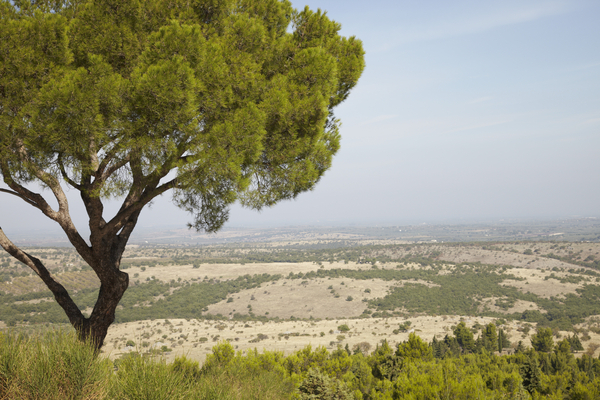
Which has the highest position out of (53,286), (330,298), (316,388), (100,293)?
(53,286)

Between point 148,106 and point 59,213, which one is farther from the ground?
point 148,106

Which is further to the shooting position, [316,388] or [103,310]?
[316,388]

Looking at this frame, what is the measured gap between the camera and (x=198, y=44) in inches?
200

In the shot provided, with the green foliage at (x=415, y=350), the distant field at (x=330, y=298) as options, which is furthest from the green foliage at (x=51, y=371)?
the distant field at (x=330, y=298)

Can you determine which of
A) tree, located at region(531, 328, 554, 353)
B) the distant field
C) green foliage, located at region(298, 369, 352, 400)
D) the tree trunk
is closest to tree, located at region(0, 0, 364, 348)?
the tree trunk

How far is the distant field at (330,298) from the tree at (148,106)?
3455 cm

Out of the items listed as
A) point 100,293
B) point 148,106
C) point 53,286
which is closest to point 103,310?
point 100,293

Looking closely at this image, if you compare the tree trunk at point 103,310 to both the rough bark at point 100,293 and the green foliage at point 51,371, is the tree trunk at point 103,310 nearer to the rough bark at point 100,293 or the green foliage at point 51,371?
the rough bark at point 100,293

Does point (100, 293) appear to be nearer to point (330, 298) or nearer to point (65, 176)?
point (65, 176)

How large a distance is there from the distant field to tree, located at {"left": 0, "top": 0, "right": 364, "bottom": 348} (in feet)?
113

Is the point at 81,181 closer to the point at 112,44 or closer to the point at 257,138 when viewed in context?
the point at 112,44

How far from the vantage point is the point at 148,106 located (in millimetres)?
4902

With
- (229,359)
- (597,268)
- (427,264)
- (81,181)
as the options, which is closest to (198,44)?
(81,181)

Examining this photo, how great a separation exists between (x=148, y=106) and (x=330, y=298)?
252ft
